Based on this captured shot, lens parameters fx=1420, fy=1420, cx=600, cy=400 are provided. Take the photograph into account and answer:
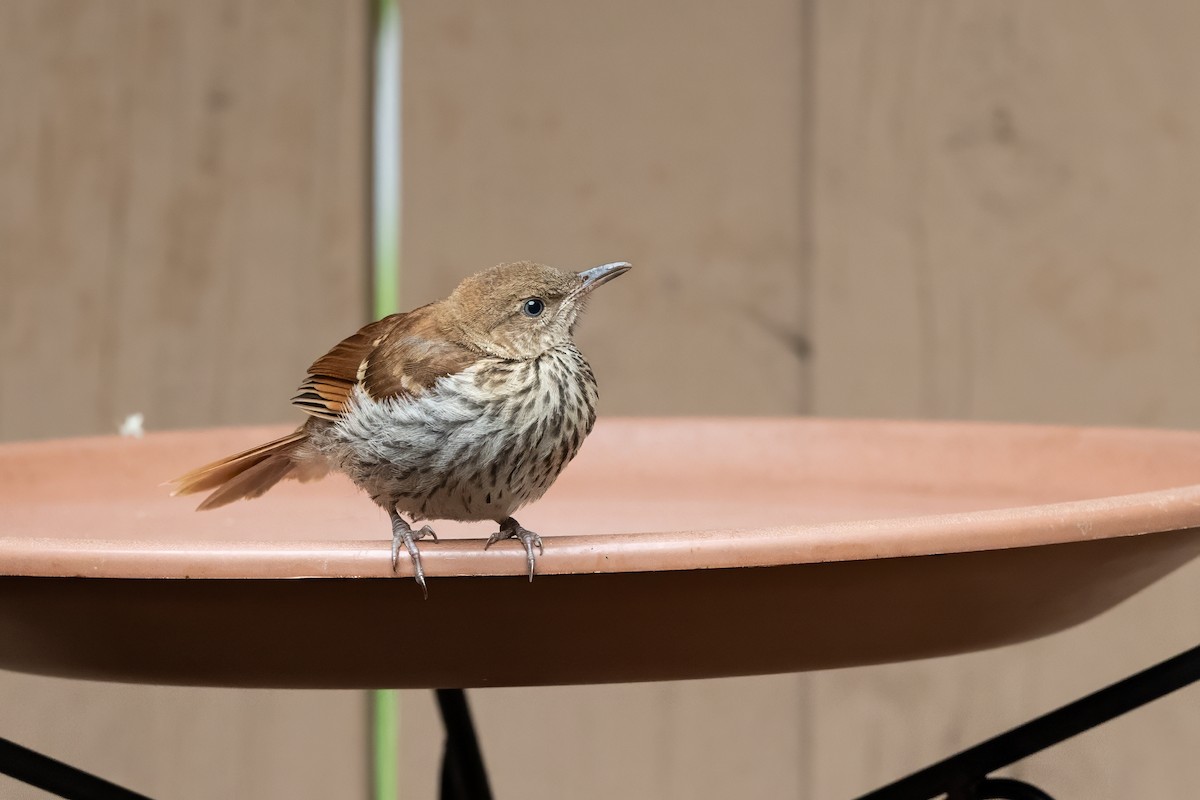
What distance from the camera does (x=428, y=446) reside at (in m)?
1.27

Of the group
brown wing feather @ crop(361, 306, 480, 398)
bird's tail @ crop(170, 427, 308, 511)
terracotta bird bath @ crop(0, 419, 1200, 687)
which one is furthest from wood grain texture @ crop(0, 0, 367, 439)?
terracotta bird bath @ crop(0, 419, 1200, 687)

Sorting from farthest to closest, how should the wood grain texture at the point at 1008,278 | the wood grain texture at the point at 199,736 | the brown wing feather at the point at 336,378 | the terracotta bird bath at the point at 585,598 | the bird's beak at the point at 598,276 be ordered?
the wood grain texture at the point at 199,736 → the wood grain texture at the point at 1008,278 → the bird's beak at the point at 598,276 → the brown wing feather at the point at 336,378 → the terracotta bird bath at the point at 585,598

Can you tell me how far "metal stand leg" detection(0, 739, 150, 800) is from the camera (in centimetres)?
124

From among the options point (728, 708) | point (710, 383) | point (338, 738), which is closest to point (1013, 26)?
point (710, 383)

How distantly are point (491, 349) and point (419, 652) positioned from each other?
1.76ft

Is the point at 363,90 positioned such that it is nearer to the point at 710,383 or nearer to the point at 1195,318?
the point at 710,383

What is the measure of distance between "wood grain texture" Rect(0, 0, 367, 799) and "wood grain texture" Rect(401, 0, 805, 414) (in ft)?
0.45

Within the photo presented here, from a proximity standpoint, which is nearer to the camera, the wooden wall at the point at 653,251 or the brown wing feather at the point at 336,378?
the brown wing feather at the point at 336,378

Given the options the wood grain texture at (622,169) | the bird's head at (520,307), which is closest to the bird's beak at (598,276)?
the bird's head at (520,307)

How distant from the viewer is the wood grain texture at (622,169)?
2.38 m

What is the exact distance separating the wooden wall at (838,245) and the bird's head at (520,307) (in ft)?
2.68

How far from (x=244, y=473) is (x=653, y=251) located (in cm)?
103

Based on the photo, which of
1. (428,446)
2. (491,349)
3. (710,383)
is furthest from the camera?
(710,383)

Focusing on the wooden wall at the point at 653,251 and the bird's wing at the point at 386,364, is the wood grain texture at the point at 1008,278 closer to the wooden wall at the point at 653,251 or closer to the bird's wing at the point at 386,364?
the wooden wall at the point at 653,251
